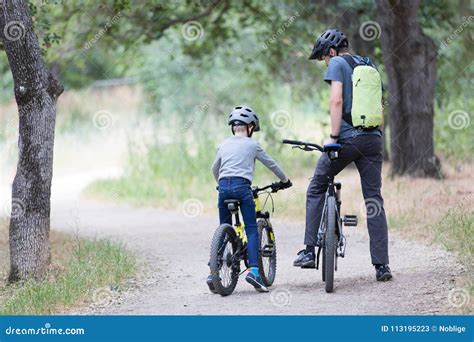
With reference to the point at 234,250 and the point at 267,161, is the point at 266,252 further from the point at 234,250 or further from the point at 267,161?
the point at 267,161

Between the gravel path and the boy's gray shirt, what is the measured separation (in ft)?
3.23

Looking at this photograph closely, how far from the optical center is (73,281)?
29.6 feet

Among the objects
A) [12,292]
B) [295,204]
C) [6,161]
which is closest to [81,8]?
[295,204]

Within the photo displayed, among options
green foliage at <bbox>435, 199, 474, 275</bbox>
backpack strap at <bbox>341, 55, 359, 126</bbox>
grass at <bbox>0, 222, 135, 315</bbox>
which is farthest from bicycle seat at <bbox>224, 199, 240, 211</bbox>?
green foliage at <bbox>435, 199, 474, 275</bbox>

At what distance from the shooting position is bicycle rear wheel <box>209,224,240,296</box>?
26.6 ft

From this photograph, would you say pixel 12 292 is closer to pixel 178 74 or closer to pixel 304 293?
pixel 304 293

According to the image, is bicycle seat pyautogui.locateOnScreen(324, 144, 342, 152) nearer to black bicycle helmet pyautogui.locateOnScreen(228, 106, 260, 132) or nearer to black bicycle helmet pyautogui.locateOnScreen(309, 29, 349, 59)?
black bicycle helmet pyautogui.locateOnScreen(228, 106, 260, 132)

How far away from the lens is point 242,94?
2358cm

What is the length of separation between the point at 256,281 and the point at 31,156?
8.55 feet

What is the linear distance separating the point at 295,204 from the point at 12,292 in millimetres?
6299

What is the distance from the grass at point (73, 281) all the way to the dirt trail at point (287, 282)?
23 centimetres

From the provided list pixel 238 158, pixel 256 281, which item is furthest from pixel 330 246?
pixel 238 158

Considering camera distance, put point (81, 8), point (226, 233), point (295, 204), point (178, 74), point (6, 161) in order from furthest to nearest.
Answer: point (178, 74) < point (6, 161) < point (81, 8) < point (295, 204) < point (226, 233)

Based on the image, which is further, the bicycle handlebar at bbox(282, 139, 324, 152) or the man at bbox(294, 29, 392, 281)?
the man at bbox(294, 29, 392, 281)
